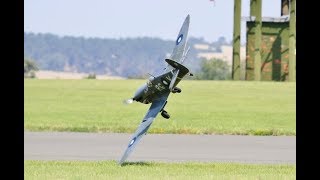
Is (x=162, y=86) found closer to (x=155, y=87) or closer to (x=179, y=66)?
(x=155, y=87)

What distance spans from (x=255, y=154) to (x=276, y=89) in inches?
630

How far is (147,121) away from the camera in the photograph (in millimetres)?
13359

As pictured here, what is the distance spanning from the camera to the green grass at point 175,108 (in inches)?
Result: 827

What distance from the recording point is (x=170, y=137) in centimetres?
1900

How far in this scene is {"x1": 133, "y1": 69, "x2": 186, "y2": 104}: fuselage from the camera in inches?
518

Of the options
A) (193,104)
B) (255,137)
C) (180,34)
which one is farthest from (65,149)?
(193,104)

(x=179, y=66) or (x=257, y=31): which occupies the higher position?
(x=179, y=66)

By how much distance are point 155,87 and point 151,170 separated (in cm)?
146

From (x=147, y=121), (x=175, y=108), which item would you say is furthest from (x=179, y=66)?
(x=175, y=108)

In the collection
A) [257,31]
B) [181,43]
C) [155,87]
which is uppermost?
[181,43]

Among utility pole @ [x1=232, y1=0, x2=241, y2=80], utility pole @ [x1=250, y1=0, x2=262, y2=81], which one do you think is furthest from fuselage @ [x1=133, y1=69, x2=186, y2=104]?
utility pole @ [x1=250, y1=0, x2=262, y2=81]

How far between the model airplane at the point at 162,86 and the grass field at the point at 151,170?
467 mm
